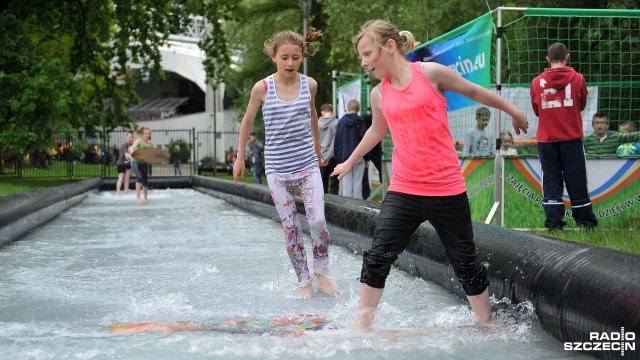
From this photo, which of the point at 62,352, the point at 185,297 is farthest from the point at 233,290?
the point at 62,352

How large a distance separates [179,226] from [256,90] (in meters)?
6.03

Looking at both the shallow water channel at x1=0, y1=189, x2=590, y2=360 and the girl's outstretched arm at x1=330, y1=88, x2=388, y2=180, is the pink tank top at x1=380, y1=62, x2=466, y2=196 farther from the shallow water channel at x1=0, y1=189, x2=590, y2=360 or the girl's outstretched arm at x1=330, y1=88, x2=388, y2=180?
the shallow water channel at x1=0, y1=189, x2=590, y2=360

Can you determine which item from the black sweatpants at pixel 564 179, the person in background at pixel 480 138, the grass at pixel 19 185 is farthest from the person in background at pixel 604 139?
the grass at pixel 19 185

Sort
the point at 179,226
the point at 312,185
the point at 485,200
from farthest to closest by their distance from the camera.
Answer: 1. the point at 179,226
2. the point at 485,200
3. the point at 312,185

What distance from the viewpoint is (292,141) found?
239 inches

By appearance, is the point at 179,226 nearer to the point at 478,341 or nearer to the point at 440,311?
the point at 440,311

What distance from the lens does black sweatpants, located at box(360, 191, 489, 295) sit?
4.37 m

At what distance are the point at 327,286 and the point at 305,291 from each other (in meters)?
0.23

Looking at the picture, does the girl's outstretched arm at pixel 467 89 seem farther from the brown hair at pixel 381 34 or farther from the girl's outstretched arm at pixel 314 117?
the girl's outstretched arm at pixel 314 117

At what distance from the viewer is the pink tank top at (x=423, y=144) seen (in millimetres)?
4355

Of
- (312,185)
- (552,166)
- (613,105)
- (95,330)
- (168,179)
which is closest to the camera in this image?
(95,330)

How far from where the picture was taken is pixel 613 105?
56.5 ft

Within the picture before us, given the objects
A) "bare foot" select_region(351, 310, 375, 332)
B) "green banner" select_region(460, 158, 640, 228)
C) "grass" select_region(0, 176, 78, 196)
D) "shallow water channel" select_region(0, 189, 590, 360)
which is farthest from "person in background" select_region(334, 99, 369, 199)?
"bare foot" select_region(351, 310, 375, 332)

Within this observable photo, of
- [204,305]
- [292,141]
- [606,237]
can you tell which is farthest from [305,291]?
[606,237]
